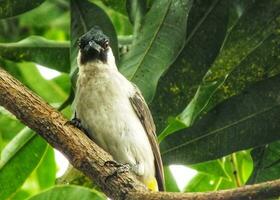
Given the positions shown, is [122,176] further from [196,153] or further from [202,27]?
[202,27]

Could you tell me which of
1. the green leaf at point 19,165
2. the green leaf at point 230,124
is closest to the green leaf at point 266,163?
the green leaf at point 230,124

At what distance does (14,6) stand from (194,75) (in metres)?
0.88

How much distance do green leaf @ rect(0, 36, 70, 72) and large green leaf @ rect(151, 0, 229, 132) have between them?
573mm

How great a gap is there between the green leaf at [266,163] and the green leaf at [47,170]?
101cm

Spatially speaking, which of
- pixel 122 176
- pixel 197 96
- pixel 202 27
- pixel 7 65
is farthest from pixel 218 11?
pixel 7 65

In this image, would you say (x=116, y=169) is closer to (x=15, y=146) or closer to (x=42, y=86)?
(x=15, y=146)

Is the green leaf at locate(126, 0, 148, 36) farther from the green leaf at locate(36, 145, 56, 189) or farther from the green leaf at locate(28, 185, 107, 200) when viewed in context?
the green leaf at locate(28, 185, 107, 200)

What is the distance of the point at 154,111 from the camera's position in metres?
3.45

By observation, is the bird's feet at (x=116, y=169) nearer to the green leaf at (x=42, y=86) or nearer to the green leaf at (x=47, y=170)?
the green leaf at (x=47, y=170)

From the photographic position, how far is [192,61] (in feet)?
11.3

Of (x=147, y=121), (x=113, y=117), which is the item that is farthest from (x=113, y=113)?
(x=147, y=121)

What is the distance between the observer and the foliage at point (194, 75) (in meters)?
3.27

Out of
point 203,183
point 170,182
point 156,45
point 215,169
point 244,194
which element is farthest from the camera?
point 203,183

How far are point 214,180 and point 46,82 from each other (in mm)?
1043
